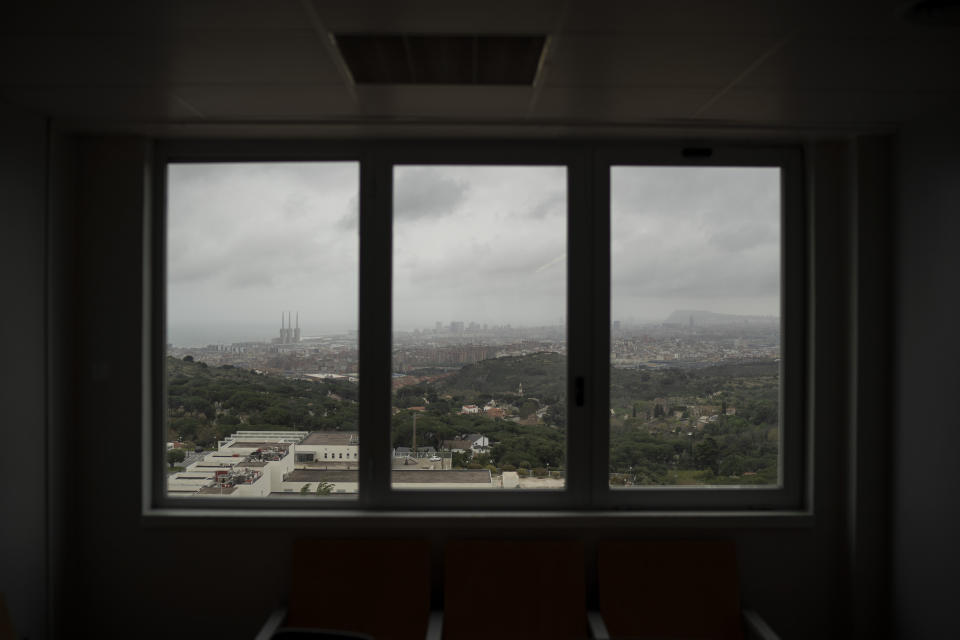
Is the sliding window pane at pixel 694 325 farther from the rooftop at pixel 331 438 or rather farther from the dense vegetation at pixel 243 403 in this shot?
the dense vegetation at pixel 243 403

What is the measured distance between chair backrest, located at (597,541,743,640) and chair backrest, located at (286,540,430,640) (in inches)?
35.4

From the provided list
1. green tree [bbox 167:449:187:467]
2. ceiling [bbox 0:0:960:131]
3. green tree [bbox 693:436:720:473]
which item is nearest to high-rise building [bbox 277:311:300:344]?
green tree [bbox 167:449:187:467]

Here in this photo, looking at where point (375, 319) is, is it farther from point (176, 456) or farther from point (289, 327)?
point (176, 456)

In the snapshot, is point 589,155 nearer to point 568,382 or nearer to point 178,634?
point 568,382

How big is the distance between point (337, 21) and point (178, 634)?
2.88m

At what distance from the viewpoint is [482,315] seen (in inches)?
112

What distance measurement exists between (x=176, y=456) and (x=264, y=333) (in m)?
0.79

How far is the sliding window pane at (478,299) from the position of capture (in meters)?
2.85

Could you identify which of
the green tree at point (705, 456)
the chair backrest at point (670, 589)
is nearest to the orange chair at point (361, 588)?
the chair backrest at point (670, 589)

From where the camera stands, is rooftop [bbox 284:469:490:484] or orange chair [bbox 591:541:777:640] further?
rooftop [bbox 284:469:490:484]

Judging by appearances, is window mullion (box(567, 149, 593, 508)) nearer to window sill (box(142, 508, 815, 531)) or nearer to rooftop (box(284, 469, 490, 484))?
window sill (box(142, 508, 815, 531))

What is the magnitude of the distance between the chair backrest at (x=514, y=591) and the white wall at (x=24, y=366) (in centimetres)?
188

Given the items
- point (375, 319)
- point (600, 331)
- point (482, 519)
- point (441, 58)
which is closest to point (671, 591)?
point (482, 519)

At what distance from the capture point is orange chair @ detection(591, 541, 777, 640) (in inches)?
101
